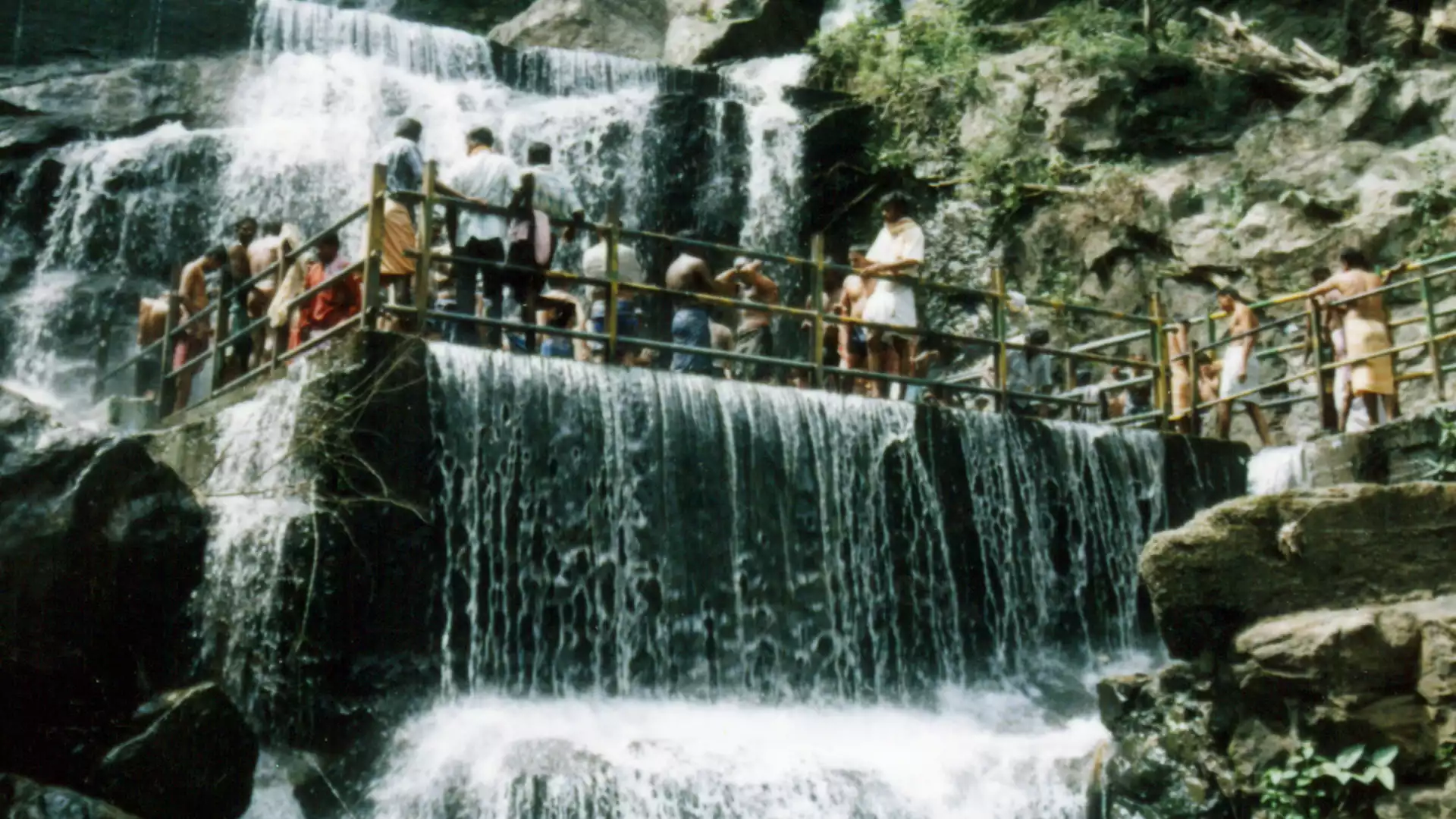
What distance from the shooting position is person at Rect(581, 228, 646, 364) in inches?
443

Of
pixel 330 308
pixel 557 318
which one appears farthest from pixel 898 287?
pixel 330 308

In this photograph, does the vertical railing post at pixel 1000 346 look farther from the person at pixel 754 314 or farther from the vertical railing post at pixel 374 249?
the vertical railing post at pixel 374 249

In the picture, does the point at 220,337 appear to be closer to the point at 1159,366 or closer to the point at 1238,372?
the point at 1159,366

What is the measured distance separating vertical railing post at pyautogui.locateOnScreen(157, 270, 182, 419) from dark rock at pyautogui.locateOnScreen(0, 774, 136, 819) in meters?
4.81

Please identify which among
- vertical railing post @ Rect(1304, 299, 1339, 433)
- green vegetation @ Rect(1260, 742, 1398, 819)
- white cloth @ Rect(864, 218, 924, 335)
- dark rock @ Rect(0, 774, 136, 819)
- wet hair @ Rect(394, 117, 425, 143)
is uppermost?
wet hair @ Rect(394, 117, 425, 143)

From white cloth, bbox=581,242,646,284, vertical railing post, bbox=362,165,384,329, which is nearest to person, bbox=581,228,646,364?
white cloth, bbox=581,242,646,284

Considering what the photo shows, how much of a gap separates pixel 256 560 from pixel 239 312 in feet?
10.2

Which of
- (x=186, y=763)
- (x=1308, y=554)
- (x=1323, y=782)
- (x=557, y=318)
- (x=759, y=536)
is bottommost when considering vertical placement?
(x=1323, y=782)

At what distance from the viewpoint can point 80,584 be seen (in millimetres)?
8570

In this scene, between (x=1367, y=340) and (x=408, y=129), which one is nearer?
(x=408, y=129)

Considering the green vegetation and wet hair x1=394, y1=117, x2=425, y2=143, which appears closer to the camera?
the green vegetation

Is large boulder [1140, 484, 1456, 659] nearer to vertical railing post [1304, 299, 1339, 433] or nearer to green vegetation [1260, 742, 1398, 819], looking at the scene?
green vegetation [1260, 742, 1398, 819]

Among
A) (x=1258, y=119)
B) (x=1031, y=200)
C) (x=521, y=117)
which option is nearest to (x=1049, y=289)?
(x=1031, y=200)

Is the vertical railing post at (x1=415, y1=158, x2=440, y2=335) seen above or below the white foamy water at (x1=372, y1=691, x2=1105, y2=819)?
above
